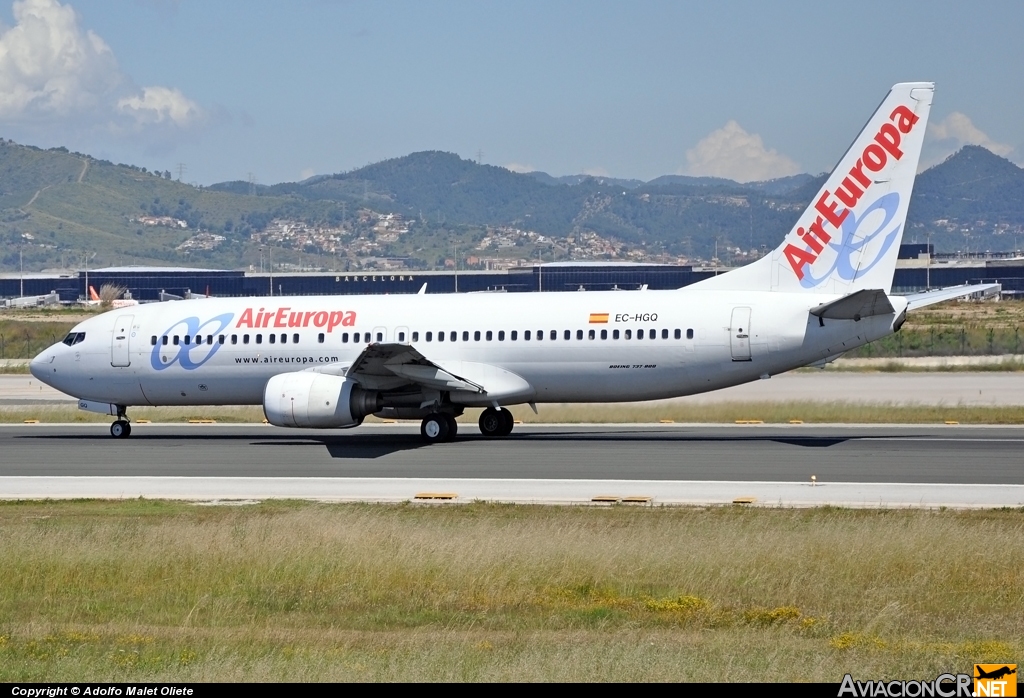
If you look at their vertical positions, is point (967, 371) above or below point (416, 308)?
below

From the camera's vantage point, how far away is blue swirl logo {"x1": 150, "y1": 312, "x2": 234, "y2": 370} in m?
34.8

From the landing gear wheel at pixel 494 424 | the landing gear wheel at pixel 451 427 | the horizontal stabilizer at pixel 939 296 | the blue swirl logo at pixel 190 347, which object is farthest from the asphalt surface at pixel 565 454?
the horizontal stabilizer at pixel 939 296

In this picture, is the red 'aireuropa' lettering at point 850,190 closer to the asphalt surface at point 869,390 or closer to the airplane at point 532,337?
the airplane at point 532,337

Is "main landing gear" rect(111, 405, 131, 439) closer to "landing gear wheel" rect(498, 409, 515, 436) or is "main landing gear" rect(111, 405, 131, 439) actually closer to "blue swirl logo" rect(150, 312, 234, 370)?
"blue swirl logo" rect(150, 312, 234, 370)

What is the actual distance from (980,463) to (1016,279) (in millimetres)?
163286

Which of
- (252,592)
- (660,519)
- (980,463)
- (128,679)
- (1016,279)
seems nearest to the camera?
(128,679)

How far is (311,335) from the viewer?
112 ft

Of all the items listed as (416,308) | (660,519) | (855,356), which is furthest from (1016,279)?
(660,519)

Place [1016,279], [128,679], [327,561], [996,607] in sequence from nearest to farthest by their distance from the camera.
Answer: [128,679], [996,607], [327,561], [1016,279]

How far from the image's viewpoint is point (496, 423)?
3384cm

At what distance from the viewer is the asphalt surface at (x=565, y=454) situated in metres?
25.4

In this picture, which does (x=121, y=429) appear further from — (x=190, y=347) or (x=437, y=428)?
(x=437, y=428)

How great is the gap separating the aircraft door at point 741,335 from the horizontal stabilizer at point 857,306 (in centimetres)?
162

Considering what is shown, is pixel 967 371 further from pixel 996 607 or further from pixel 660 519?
pixel 996 607
